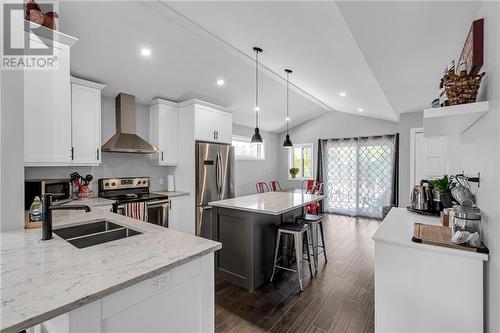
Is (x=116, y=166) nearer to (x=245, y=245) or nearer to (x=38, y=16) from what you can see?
(x=38, y=16)

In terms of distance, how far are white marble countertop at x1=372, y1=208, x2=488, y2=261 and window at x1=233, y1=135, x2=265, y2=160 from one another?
4294mm

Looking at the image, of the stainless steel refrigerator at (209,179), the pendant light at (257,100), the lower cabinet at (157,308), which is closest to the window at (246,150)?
the pendant light at (257,100)

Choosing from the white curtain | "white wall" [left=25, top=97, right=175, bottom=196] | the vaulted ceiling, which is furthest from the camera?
the white curtain

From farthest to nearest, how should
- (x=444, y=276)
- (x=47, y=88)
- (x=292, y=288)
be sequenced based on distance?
1. (x=292, y=288)
2. (x=47, y=88)
3. (x=444, y=276)

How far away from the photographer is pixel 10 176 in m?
1.42

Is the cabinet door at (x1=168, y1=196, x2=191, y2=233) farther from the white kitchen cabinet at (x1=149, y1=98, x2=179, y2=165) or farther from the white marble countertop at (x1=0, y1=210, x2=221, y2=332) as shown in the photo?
the white marble countertop at (x1=0, y1=210, x2=221, y2=332)

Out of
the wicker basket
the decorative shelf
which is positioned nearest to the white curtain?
the decorative shelf

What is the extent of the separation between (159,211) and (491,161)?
144 inches

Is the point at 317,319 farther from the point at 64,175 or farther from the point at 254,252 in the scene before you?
the point at 64,175

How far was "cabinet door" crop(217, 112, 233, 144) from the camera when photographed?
177 inches

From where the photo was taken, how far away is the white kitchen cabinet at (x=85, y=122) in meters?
2.99

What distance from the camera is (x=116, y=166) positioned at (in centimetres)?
374

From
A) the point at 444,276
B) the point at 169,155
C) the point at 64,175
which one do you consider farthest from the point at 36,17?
the point at 444,276

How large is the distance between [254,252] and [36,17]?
297 centimetres
